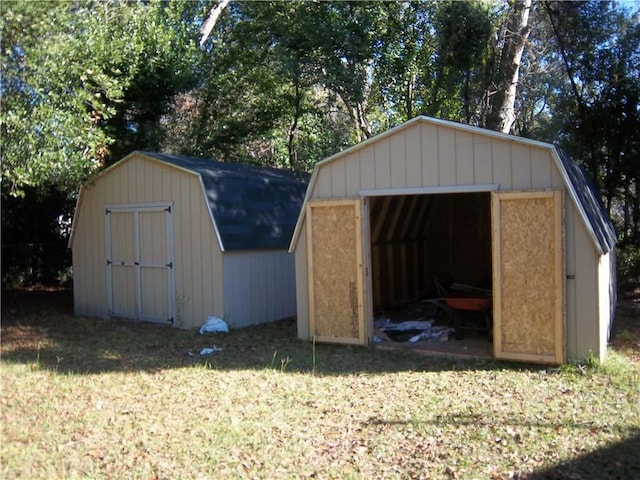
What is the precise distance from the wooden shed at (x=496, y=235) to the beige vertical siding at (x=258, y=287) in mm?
1528

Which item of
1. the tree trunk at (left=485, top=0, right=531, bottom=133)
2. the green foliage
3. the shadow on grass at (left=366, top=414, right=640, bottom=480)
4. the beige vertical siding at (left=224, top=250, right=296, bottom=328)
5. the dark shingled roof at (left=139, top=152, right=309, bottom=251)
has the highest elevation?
the tree trunk at (left=485, top=0, right=531, bottom=133)

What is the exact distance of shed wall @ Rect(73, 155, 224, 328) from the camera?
31.9ft

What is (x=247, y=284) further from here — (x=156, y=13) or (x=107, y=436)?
(x=156, y=13)

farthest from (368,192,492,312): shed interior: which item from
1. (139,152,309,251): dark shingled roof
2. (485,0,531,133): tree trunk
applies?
(485,0,531,133): tree trunk

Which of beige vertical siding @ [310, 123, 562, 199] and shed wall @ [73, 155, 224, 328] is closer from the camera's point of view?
beige vertical siding @ [310, 123, 562, 199]

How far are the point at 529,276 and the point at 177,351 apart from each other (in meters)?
4.72

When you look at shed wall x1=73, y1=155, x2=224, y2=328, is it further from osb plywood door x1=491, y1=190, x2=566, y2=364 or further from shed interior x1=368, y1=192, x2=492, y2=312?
osb plywood door x1=491, y1=190, x2=566, y2=364

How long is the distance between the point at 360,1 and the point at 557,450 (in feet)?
45.8

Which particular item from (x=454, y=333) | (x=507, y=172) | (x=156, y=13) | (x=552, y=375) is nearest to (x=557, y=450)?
(x=552, y=375)

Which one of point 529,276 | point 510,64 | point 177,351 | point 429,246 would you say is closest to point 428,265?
point 429,246

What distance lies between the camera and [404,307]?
11398mm

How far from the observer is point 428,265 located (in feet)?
42.6

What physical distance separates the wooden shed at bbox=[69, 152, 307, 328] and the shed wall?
17mm

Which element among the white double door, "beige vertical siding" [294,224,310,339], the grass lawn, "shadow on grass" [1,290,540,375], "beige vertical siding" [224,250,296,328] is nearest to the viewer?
the grass lawn
